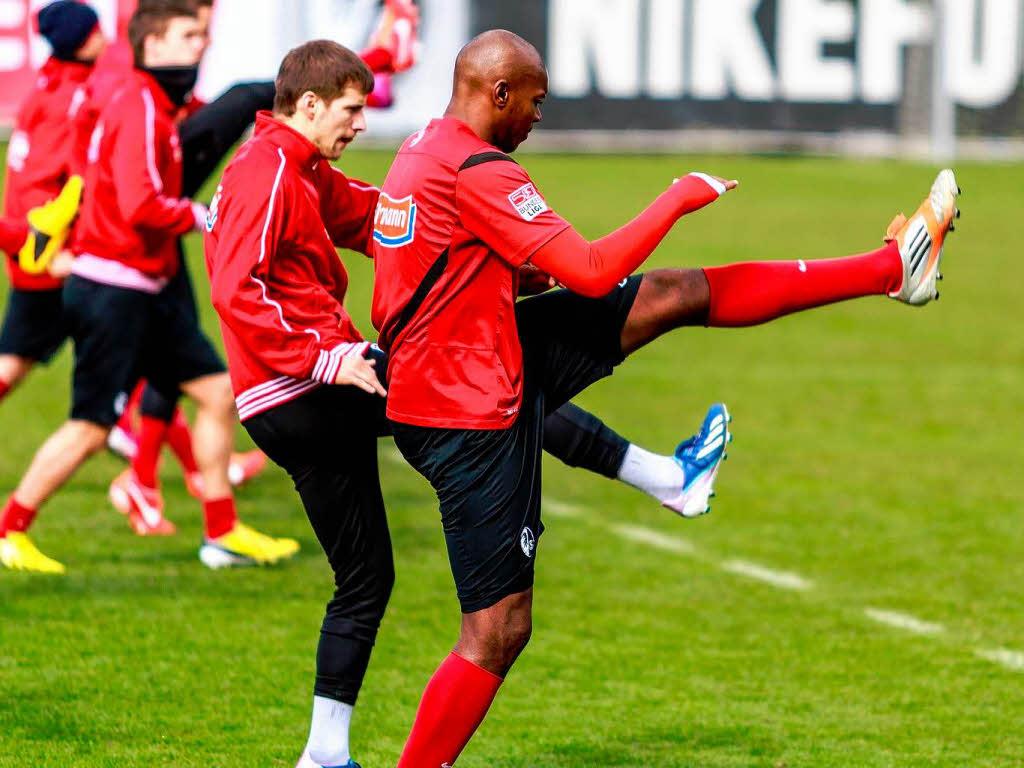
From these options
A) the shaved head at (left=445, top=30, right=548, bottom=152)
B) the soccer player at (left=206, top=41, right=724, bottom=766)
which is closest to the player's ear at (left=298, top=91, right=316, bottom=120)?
the soccer player at (left=206, top=41, right=724, bottom=766)

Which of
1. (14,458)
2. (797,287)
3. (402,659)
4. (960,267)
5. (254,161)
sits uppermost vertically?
(254,161)

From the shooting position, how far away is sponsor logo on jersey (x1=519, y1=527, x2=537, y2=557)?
4543mm

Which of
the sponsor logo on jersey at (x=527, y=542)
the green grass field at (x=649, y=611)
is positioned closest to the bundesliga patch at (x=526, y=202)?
the sponsor logo on jersey at (x=527, y=542)

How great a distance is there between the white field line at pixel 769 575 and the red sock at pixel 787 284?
296 centimetres

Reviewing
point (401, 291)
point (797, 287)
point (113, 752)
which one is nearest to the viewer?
point (401, 291)

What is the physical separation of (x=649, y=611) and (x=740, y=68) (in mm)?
22494

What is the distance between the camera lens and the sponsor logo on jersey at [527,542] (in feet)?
14.9

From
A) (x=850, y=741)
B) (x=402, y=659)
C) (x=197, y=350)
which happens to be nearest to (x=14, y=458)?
(x=197, y=350)

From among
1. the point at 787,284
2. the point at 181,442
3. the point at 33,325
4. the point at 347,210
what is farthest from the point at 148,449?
the point at 787,284

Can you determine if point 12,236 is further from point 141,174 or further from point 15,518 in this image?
point 15,518

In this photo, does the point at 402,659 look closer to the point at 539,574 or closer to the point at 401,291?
the point at 539,574

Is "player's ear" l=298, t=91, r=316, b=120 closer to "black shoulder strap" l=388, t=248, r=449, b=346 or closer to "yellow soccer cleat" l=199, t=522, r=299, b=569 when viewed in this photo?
"black shoulder strap" l=388, t=248, r=449, b=346

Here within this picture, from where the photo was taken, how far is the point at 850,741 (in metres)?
5.64

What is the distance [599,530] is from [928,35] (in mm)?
22372
